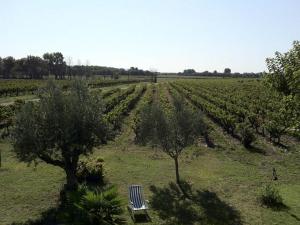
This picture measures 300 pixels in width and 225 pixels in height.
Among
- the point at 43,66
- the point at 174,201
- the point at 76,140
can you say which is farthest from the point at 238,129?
the point at 43,66

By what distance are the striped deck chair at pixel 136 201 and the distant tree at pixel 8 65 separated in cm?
12787

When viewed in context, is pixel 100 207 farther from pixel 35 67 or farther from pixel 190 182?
pixel 35 67

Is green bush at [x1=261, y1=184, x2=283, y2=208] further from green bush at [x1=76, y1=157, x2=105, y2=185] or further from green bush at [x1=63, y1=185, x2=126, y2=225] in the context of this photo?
green bush at [x1=76, y1=157, x2=105, y2=185]

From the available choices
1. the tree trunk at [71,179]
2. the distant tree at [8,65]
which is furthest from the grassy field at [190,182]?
the distant tree at [8,65]

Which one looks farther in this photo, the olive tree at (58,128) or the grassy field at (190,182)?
the olive tree at (58,128)

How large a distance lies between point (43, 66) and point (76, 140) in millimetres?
131835

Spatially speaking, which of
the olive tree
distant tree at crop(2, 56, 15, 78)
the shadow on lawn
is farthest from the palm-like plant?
distant tree at crop(2, 56, 15, 78)

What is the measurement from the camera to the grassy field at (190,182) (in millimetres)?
17391

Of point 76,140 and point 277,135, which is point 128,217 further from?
point 277,135

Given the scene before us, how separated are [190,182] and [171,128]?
3185 millimetres

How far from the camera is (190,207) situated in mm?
18281

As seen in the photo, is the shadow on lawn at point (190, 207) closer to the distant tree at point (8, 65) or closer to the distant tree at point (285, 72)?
the distant tree at point (285, 72)

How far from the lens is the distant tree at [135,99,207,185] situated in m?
22.3

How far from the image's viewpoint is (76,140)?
18.9 meters
